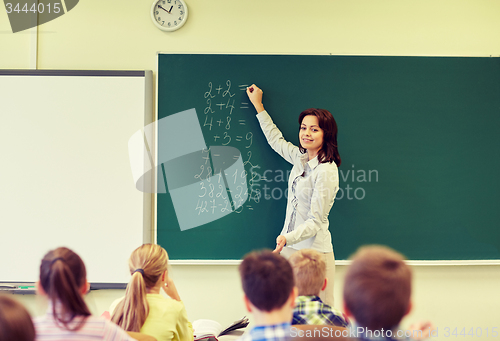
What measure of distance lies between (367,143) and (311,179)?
1.92 feet

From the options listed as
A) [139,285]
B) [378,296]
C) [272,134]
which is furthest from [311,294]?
[272,134]

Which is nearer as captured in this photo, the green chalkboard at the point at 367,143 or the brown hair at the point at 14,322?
the brown hair at the point at 14,322

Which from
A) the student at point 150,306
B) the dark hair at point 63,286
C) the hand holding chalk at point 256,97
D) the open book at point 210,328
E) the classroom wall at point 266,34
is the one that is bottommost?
the open book at point 210,328

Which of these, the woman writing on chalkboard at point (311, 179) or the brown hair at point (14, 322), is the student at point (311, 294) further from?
the brown hair at point (14, 322)

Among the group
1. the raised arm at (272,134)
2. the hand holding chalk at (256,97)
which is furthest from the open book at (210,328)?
the hand holding chalk at (256,97)

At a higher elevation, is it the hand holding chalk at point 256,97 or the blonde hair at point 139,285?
the hand holding chalk at point 256,97

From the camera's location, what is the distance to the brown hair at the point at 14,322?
0.84 meters

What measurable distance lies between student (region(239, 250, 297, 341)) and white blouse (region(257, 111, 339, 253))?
3.54 ft

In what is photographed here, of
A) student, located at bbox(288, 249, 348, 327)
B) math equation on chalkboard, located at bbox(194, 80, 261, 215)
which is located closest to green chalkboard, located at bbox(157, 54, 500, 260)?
math equation on chalkboard, located at bbox(194, 80, 261, 215)

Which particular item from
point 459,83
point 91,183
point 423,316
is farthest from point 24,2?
point 423,316

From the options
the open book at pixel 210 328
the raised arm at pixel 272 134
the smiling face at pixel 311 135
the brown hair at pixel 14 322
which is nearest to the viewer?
the brown hair at pixel 14 322

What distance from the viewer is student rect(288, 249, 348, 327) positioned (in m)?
1.39

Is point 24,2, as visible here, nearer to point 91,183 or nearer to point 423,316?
point 91,183

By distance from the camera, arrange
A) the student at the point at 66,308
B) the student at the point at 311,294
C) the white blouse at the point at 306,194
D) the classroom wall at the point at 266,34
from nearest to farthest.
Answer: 1. the student at the point at 66,308
2. the student at the point at 311,294
3. the white blouse at the point at 306,194
4. the classroom wall at the point at 266,34
